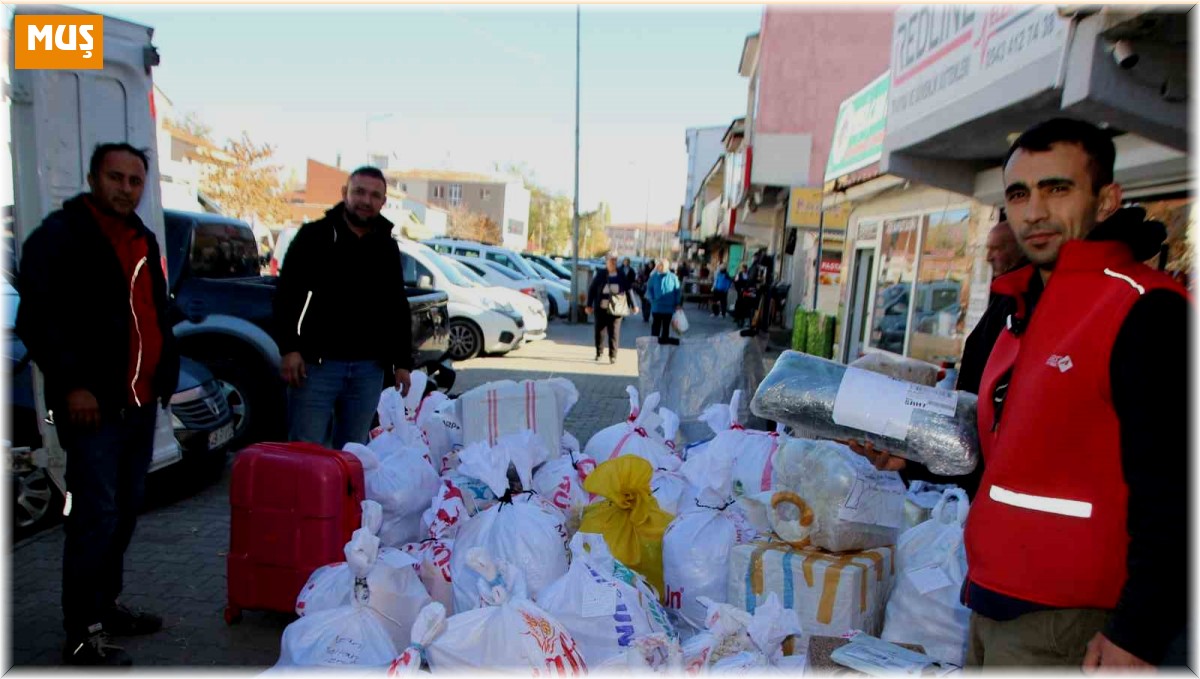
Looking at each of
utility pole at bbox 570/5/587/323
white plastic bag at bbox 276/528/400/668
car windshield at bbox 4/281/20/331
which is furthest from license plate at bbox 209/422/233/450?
utility pole at bbox 570/5/587/323

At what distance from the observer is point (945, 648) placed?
2.81 meters

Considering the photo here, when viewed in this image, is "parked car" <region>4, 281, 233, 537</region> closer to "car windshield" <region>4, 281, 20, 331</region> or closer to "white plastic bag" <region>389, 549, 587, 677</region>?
"car windshield" <region>4, 281, 20, 331</region>

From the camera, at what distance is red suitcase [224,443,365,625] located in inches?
126

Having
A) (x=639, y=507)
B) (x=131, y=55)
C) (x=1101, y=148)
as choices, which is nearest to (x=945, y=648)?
(x=639, y=507)

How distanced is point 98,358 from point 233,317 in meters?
3.56

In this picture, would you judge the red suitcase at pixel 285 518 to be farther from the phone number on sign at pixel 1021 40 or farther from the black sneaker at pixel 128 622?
the phone number on sign at pixel 1021 40

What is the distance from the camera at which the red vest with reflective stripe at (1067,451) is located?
1.40 meters

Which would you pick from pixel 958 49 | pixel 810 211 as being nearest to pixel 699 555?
pixel 958 49

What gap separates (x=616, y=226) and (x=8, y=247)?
550 feet

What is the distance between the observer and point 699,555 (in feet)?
10.5

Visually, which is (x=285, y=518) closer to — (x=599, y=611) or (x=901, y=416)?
(x=599, y=611)

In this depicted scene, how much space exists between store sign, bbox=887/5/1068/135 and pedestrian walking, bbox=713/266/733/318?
61.4ft

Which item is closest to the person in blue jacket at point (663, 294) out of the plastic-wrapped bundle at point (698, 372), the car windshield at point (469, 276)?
the car windshield at point (469, 276)

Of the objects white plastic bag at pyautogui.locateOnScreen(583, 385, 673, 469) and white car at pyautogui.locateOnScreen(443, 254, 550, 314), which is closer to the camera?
white plastic bag at pyautogui.locateOnScreen(583, 385, 673, 469)
